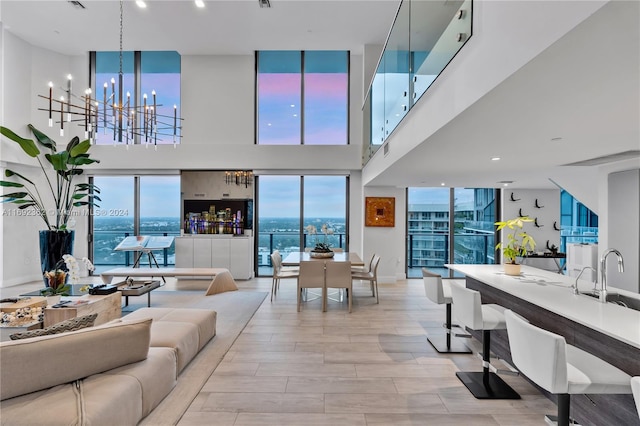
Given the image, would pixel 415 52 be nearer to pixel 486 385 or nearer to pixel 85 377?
pixel 486 385

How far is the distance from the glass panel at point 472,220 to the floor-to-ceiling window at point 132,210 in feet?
22.4

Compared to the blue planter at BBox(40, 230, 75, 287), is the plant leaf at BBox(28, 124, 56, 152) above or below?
above

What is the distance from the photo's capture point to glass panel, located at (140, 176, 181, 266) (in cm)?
846

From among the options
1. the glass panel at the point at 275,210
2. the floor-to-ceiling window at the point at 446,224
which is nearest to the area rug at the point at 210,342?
the glass panel at the point at 275,210

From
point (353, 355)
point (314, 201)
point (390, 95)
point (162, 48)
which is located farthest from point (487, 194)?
point (162, 48)

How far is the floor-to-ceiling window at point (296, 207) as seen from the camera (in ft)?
27.3

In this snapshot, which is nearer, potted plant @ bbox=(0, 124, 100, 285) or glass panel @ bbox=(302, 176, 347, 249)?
potted plant @ bbox=(0, 124, 100, 285)

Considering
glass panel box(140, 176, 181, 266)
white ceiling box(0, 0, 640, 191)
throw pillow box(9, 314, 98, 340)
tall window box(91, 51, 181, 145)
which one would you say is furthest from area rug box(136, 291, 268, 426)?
tall window box(91, 51, 181, 145)

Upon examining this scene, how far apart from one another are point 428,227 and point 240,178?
471cm

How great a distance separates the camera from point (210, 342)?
13.0 ft

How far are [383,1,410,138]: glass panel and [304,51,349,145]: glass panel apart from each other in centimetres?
358

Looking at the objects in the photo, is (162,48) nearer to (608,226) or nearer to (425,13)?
(425,13)

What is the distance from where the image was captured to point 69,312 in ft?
12.2

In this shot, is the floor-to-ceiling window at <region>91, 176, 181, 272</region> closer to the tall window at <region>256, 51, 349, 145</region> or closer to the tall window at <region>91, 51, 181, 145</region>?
the tall window at <region>91, 51, 181, 145</region>
